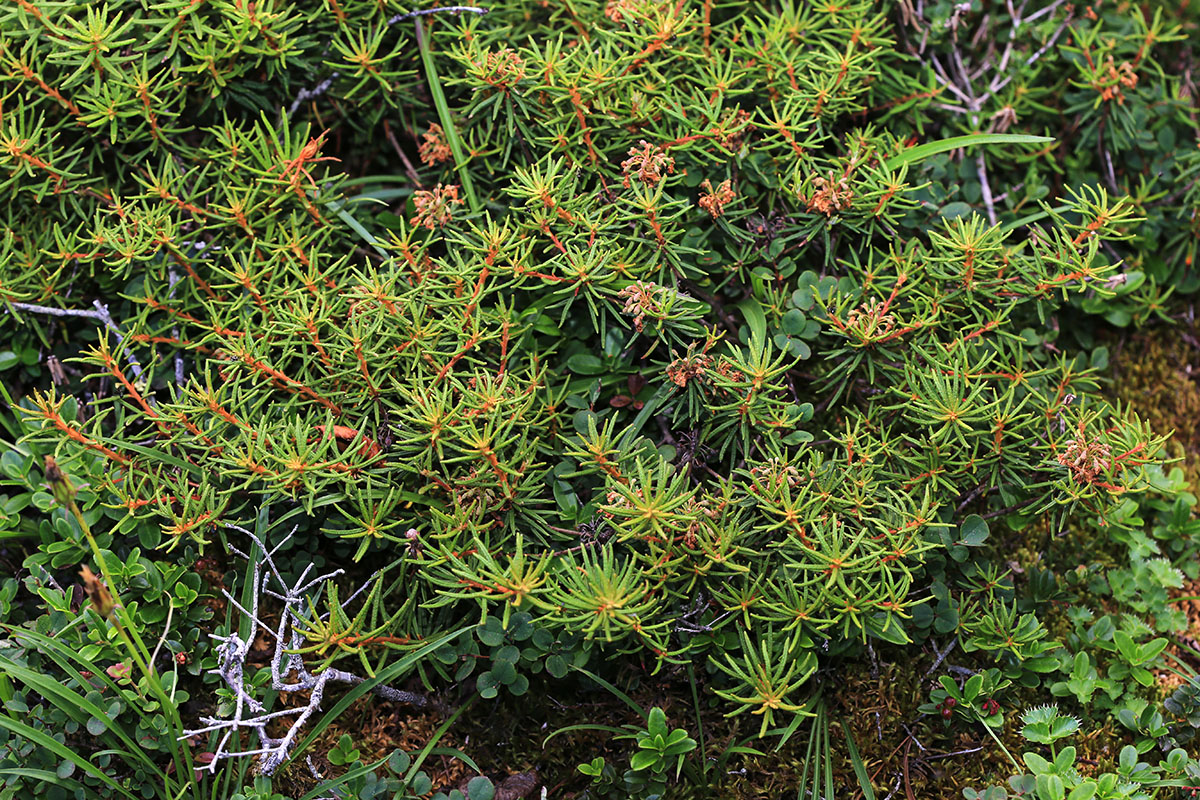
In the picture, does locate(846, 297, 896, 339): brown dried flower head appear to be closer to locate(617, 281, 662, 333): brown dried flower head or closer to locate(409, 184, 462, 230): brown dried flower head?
locate(617, 281, 662, 333): brown dried flower head

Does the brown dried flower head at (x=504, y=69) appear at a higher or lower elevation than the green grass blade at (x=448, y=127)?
higher

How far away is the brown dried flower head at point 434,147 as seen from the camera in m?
2.66

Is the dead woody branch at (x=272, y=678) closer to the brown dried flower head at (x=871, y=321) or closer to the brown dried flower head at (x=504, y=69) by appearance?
the brown dried flower head at (x=504, y=69)

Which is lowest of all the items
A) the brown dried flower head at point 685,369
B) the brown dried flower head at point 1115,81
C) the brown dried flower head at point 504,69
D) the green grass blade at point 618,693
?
the green grass blade at point 618,693

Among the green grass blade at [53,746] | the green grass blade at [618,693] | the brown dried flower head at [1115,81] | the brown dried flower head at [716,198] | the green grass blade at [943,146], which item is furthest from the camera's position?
the brown dried flower head at [1115,81]

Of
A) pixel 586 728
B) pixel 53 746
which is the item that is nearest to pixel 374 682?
pixel 586 728

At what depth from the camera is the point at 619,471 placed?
2.23m

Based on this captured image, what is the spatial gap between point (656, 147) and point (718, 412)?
73 centimetres

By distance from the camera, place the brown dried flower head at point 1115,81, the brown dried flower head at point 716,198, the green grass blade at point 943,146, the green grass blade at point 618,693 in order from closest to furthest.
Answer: the green grass blade at point 618,693 → the brown dried flower head at point 716,198 → the green grass blade at point 943,146 → the brown dried flower head at point 1115,81

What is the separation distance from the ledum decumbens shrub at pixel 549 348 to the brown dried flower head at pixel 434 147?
1 centimetres

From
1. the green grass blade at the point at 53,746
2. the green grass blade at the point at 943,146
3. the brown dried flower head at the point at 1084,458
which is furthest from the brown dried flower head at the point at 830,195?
the green grass blade at the point at 53,746

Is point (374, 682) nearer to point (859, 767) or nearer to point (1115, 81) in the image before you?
point (859, 767)

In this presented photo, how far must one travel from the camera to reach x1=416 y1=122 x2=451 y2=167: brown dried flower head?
2.66 meters

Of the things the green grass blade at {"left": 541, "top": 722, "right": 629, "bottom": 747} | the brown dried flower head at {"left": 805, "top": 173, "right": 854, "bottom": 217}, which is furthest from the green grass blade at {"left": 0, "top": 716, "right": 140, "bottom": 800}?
the brown dried flower head at {"left": 805, "top": 173, "right": 854, "bottom": 217}
